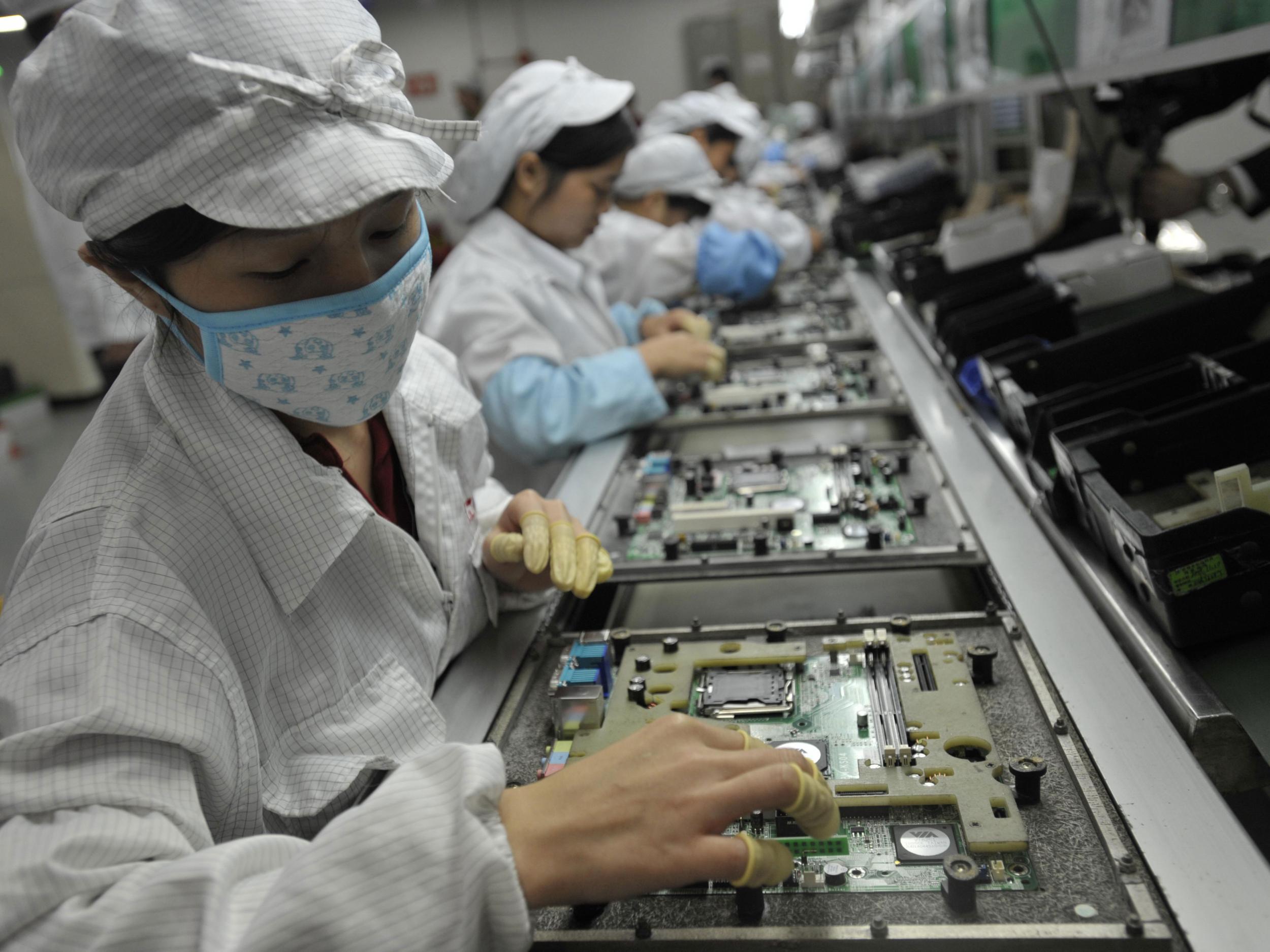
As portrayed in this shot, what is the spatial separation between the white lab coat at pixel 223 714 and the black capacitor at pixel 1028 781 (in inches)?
20.3

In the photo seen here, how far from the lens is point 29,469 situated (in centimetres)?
661

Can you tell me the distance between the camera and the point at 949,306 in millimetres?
2562

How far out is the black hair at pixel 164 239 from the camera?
88 cm

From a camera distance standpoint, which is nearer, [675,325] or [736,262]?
[675,325]

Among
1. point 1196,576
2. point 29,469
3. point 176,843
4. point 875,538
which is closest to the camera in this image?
point 176,843

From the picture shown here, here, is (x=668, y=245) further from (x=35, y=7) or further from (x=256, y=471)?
(x=256, y=471)

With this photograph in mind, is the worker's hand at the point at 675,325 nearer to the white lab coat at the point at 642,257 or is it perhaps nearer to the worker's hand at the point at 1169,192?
the white lab coat at the point at 642,257

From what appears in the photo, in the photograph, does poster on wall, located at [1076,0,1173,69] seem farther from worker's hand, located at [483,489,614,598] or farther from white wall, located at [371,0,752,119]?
white wall, located at [371,0,752,119]

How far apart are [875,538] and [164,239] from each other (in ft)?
3.67

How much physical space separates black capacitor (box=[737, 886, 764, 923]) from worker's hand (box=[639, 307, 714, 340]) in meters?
2.28

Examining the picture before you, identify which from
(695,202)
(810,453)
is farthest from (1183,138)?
(810,453)

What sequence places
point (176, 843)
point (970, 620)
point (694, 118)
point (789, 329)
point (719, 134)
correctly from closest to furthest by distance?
point (176, 843)
point (970, 620)
point (789, 329)
point (694, 118)
point (719, 134)

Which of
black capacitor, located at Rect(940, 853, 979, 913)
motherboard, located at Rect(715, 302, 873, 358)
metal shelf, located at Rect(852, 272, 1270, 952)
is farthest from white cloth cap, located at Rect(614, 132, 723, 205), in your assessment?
black capacitor, located at Rect(940, 853, 979, 913)

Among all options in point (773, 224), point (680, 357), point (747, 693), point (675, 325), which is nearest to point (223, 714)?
point (747, 693)
